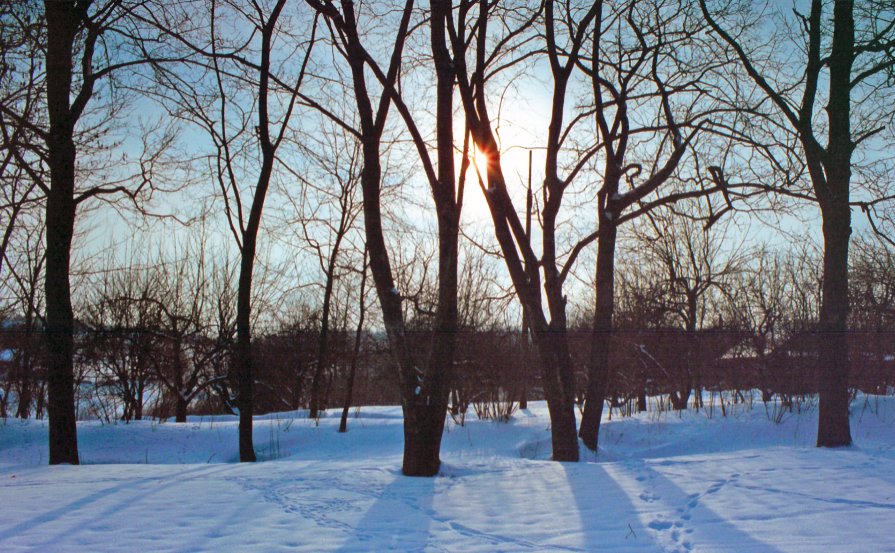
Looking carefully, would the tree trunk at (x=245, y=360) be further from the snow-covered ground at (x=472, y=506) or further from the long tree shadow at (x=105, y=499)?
the long tree shadow at (x=105, y=499)

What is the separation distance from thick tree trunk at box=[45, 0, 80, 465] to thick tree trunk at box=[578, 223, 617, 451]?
7705 millimetres

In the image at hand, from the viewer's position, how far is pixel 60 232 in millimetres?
9000

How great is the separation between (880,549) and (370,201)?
17.7 ft

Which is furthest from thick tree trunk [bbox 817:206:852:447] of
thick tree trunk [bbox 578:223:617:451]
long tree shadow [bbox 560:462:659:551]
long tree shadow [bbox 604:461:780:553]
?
long tree shadow [bbox 560:462:659:551]

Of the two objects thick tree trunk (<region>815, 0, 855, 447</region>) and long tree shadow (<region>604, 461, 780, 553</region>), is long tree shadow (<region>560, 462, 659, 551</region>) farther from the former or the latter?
thick tree trunk (<region>815, 0, 855, 447</region>)

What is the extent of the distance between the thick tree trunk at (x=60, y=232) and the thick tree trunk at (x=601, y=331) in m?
7.71

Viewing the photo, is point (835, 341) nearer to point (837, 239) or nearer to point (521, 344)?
point (837, 239)

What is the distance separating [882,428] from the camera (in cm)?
1114

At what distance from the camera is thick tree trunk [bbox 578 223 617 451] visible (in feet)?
33.7

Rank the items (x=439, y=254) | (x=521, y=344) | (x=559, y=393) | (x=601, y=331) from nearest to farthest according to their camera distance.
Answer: (x=439, y=254) < (x=559, y=393) < (x=601, y=331) < (x=521, y=344)

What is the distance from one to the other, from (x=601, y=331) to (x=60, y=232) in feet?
27.0

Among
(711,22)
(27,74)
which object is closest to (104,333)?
(27,74)

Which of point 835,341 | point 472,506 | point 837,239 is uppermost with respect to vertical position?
point 837,239

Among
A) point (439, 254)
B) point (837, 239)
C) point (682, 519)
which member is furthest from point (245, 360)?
point (837, 239)
